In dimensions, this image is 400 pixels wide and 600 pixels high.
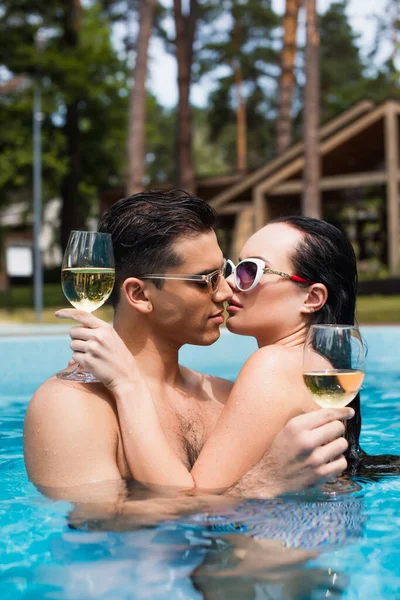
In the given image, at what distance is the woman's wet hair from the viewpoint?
3246 millimetres

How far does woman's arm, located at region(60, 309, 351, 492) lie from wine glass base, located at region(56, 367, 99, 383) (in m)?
0.10

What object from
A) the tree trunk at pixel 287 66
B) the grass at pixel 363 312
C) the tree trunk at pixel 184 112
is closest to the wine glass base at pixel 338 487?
the grass at pixel 363 312

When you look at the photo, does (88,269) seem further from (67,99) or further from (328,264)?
(67,99)

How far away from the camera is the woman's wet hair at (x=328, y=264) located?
325 centimetres

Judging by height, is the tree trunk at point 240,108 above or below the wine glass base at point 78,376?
above

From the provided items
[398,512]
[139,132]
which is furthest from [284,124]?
[398,512]

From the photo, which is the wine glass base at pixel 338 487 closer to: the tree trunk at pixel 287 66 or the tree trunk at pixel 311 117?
the tree trunk at pixel 311 117

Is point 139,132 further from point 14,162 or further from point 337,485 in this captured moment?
point 337,485

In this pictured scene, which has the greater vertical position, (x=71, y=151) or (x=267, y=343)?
(x=71, y=151)

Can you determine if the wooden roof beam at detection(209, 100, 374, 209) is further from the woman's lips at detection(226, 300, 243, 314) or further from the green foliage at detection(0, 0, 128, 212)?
the woman's lips at detection(226, 300, 243, 314)

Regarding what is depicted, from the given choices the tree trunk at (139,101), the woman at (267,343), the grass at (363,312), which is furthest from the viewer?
the tree trunk at (139,101)

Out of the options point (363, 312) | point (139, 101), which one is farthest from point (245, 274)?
point (139, 101)

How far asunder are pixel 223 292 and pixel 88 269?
677mm

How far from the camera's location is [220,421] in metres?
3.11
